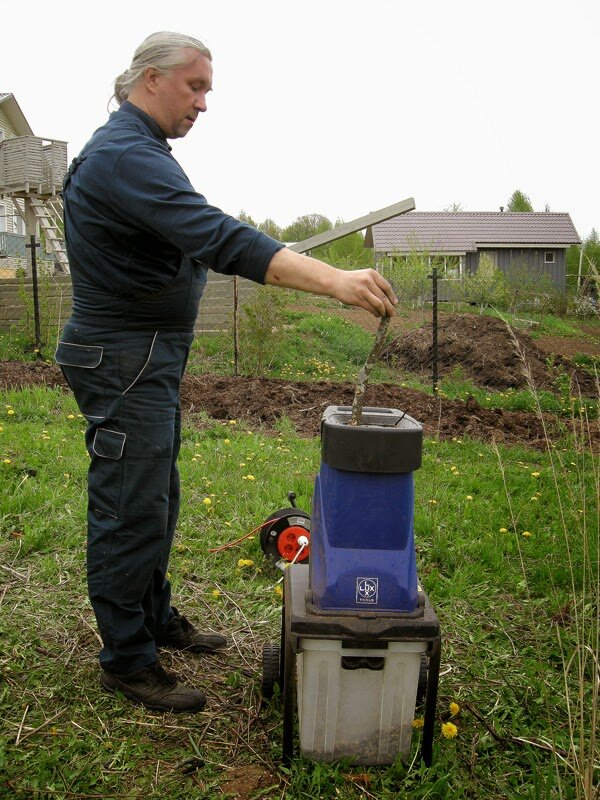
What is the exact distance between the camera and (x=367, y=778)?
2162mm

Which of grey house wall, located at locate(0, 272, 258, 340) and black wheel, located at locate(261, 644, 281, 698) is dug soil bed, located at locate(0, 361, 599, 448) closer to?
grey house wall, located at locate(0, 272, 258, 340)

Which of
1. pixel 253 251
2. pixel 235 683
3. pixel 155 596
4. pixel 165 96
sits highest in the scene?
pixel 165 96

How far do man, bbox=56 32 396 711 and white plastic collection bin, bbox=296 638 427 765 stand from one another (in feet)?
1.84

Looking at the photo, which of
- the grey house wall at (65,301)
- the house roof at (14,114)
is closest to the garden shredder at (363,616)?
the grey house wall at (65,301)

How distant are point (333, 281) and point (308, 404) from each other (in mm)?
5817

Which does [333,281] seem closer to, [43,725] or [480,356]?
[43,725]

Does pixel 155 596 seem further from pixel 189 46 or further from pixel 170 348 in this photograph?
pixel 189 46

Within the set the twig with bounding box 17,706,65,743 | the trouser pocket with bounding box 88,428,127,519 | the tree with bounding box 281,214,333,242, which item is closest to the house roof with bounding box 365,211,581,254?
the tree with bounding box 281,214,333,242

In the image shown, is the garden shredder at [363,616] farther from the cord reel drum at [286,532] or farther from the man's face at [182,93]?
the cord reel drum at [286,532]

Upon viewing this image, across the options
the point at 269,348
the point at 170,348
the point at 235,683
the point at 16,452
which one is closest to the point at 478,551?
the point at 235,683

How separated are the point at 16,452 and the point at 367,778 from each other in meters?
3.68

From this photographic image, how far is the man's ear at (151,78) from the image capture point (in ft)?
7.53

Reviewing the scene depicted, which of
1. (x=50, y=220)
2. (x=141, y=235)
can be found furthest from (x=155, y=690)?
(x=50, y=220)

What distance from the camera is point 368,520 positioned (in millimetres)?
2062
